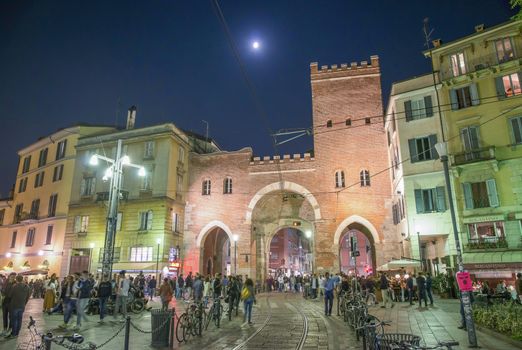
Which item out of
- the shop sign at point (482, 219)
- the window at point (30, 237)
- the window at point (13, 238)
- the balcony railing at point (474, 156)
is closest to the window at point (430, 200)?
the shop sign at point (482, 219)

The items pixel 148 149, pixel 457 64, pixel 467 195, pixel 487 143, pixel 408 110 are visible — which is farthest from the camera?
pixel 148 149

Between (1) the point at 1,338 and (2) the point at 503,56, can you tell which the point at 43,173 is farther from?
(2) the point at 503,56

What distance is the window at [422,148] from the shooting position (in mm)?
22828

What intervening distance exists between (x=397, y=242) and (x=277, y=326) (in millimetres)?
18010

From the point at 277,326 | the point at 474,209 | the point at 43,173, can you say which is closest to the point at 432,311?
the point at 277,326

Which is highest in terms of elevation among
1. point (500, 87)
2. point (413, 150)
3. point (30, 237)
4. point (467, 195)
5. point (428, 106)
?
point (500, 87)

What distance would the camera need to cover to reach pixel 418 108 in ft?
78.6

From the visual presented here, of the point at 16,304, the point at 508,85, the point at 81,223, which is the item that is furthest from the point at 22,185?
the point at 508,85

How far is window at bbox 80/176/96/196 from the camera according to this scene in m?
32.2

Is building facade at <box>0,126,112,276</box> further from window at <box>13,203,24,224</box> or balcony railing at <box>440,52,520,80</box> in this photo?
balcony railing at <box>440,52,520,80</box>

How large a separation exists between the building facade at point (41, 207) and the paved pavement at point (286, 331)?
19.5 metres

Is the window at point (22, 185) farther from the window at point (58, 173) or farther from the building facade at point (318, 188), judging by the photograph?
the building facade at point (318, 188)

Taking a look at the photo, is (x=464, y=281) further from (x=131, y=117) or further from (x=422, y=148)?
(x=131, y=117)

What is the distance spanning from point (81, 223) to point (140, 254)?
21.4 feet
